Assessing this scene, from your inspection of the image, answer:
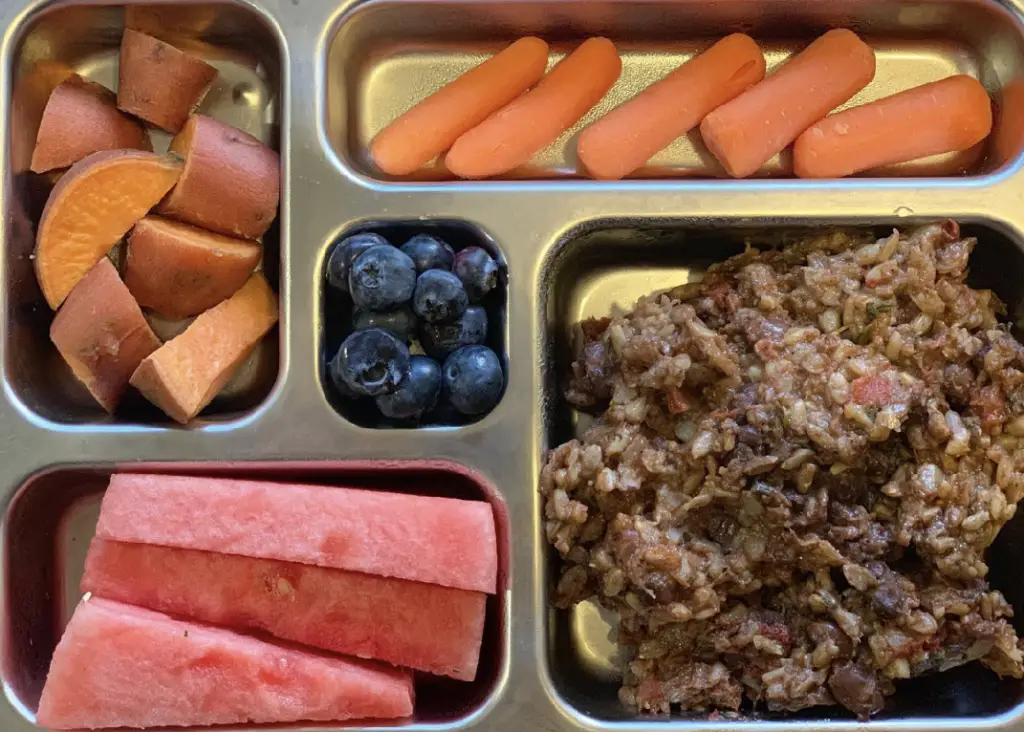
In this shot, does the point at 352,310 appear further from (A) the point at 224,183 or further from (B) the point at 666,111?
(B) the point at 666,111

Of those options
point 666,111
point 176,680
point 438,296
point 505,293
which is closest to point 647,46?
point 666,111

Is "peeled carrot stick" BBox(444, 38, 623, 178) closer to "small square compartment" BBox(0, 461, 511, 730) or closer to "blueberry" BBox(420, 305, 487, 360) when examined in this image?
"blueberry" BBox(420, 305, 487, 360)

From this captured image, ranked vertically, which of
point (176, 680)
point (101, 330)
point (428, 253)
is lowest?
point (176, 680)

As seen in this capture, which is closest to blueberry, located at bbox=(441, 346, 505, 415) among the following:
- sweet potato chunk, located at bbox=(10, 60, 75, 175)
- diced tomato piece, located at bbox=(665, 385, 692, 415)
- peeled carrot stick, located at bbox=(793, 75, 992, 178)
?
diced tomato piece, located at bbox=(665, 385, 692, 415)

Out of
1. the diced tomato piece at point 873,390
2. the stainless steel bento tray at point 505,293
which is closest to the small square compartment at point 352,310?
the stainless steel bento tray at point 505,293

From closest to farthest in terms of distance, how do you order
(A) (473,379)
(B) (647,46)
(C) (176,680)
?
1. (C) (176,680)
2. (A) (473,379)
3. (B) (647,46)

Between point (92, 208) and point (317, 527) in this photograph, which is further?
point (92, 208)
